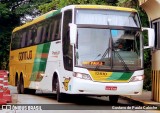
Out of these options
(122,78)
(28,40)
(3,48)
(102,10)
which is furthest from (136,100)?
(3,48)

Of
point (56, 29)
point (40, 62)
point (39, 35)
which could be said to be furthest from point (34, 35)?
point (56, 29)

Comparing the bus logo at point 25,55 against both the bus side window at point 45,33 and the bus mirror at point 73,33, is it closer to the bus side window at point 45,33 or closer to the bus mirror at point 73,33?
the bus side window at point 45,33

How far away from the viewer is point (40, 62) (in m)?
19.1

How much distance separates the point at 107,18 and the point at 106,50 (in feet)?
4.13

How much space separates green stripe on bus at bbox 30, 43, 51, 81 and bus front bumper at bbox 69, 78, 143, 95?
3987 millimetres

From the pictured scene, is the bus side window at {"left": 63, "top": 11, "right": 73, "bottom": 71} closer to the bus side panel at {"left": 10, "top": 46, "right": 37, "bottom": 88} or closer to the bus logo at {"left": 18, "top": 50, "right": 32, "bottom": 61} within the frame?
the bus side panel at {"left": 10, "top": 46, "right": 37, "bottom": 88}

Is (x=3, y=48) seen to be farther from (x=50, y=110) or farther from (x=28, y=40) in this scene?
(x=50, y=110)

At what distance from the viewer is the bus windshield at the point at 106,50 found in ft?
46.8

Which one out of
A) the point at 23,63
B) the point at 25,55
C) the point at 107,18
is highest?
the point at 107,18

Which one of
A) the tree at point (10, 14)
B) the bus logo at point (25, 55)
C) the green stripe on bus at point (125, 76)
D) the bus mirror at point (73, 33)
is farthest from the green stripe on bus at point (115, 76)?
the tree at point (10, 14)

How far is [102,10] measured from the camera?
15.1m

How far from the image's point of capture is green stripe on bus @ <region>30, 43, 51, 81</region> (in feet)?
59.9

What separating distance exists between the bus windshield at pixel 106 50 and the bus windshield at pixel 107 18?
31 cm

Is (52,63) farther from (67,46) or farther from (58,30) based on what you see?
(67,46)
